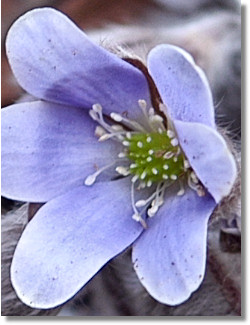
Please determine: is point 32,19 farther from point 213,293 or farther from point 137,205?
point 213,293

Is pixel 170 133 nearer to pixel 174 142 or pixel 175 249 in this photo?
pixel 174 142

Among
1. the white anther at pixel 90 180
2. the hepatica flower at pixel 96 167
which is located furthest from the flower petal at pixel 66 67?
the white anther at pixel 90 180

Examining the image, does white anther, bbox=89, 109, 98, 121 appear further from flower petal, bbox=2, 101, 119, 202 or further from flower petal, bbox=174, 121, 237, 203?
flower petal, bbox=174, 121, 237, 203

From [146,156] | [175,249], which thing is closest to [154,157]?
[146,156]

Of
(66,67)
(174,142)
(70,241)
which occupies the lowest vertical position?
(70,241)

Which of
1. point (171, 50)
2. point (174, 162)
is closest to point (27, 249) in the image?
point (174, 162)

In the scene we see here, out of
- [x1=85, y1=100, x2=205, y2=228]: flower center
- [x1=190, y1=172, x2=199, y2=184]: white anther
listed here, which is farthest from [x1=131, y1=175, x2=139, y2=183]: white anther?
[x1=190, y1=172, x2=199, y2=184]: white anther

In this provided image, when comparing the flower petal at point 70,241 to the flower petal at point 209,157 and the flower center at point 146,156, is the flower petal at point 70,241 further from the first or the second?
the flower petal at point 209,157

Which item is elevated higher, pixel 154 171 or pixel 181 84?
pixel 181 84
